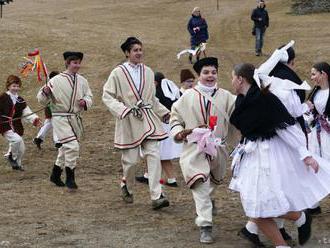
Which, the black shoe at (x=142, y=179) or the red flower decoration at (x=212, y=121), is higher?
the red flower decoration at (x=212, y=121)

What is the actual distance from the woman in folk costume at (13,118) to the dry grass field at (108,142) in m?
0.30

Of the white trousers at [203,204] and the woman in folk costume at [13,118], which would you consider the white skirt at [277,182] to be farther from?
the woman in folk costume at [13,118]

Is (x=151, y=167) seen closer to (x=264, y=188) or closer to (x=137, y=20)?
(x=264, y=188)

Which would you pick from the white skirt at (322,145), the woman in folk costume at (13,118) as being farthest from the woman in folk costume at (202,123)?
the woman in folk costume at (13,118)

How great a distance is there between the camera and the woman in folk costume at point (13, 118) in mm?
11375

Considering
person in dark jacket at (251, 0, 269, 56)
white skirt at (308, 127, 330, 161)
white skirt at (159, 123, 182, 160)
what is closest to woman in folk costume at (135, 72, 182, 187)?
white skirt at (159, 123, 182, 160)

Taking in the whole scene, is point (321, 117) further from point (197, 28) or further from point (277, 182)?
point (197, 28)

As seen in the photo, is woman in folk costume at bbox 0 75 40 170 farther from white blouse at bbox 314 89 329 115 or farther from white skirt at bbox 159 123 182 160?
white blouse at bbox 314 89 329 115

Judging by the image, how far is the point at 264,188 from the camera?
638 cm

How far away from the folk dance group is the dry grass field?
43 centimetres

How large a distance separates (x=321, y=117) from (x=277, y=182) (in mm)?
2124

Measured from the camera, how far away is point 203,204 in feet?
23.4

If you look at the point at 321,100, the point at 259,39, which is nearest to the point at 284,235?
the point at 321,100

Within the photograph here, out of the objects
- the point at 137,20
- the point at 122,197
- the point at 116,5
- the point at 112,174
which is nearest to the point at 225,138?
the point at 122,197
